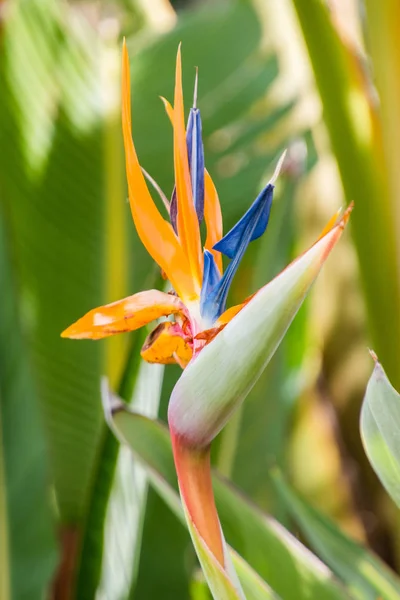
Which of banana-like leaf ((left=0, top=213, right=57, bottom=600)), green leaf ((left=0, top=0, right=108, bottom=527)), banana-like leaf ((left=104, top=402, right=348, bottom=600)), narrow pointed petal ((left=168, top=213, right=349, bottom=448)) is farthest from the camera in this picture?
green leaf ((left=0, top=0, right=108, bottom=527))

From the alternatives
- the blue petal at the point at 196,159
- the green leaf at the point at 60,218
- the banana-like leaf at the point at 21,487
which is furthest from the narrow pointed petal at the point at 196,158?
the green leaf at the point at 60,218

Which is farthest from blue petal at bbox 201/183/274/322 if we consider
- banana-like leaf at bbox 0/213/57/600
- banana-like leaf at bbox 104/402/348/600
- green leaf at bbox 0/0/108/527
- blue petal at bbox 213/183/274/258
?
green leaf at bbox 0/0/108/527

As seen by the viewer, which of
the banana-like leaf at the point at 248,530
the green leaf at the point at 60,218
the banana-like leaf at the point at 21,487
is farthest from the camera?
the green leaf at the point at 60,218

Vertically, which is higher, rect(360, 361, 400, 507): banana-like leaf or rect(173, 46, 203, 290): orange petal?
rect(173, 46, 203, 290): orange petal

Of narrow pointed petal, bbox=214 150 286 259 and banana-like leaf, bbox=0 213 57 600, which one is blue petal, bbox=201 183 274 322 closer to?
narrow pointed petal, bbox=214 150 286 259

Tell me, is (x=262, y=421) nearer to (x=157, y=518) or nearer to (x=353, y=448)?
(x=157, y=518)

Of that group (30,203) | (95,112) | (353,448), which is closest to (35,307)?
(30,203)

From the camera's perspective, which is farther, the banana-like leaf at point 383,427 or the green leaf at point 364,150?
the green leaf at point 364,150

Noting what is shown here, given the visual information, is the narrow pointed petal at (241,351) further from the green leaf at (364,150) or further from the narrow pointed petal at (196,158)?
the green leaf at (364,150)
